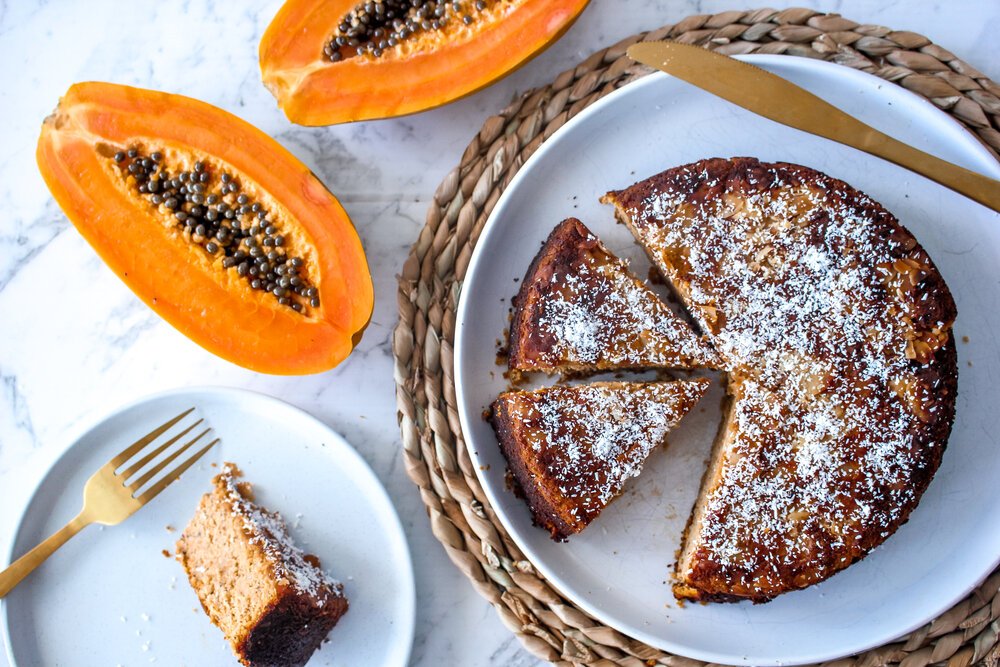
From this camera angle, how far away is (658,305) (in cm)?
232

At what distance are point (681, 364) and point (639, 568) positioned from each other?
2.01 ft

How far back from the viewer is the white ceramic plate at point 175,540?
2.52 meters

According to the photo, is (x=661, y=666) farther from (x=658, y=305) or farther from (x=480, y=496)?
(x=658, y=305)

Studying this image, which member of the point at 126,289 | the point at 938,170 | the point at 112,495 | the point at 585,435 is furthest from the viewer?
the point at 126,289

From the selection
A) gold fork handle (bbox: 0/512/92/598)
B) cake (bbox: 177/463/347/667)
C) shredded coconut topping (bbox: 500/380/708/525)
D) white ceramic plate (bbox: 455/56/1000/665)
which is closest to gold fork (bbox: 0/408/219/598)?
gold fork handle (bbox: 0/512/92/598)

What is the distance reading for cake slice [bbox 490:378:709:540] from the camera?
2.24m

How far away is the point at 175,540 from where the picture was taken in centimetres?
256

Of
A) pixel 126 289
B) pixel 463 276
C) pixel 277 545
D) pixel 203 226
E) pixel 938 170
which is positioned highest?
pixel 938 170

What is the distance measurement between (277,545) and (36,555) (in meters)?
0.72

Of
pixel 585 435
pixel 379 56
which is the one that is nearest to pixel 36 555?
pixel 585 435

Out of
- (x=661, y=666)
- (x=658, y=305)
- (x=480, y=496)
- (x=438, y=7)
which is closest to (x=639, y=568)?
(x=661, y=666)

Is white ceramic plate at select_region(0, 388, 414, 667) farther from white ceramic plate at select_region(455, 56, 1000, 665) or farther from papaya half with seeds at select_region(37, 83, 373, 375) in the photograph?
white ceramic plate at select_region(455, 56, 1000, 665)

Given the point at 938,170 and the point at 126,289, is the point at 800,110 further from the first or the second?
the point at 126,289

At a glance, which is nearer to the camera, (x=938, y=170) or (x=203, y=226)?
(x=938, y=170)
